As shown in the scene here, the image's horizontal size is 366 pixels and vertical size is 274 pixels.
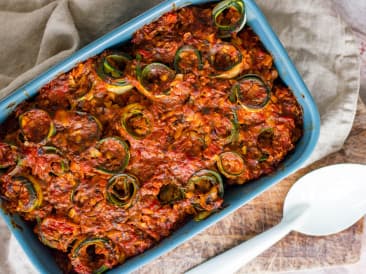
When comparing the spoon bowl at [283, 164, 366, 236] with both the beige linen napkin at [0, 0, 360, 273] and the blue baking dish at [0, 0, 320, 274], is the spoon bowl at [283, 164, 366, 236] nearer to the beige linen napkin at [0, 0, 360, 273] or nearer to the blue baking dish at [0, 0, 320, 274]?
the beige linen napkin at [0, 0, 360, 273]

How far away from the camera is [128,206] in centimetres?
235

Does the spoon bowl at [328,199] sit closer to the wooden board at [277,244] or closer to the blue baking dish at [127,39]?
the wooden board at [277,244]

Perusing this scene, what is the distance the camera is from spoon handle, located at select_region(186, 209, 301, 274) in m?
2.69

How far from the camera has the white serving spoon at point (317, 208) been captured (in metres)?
2.72

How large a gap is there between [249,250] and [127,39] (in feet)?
3.98

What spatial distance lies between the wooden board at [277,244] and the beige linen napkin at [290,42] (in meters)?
0.12

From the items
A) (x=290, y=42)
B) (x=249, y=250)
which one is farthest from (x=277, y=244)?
(x=290, y=42)

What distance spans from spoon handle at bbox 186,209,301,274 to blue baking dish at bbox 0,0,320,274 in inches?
14.6

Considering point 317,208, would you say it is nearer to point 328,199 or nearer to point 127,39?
point 328,199

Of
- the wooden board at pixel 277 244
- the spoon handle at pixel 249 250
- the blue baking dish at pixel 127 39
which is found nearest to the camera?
the blue baking dish at pixel 127 39

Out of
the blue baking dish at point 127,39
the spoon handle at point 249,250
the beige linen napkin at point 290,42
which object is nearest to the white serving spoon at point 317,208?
the spoon handle at point 249,250

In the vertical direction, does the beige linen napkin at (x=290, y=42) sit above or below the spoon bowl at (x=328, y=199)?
above

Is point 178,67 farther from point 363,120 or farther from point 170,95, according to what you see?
point 363,120

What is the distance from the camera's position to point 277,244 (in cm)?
291
